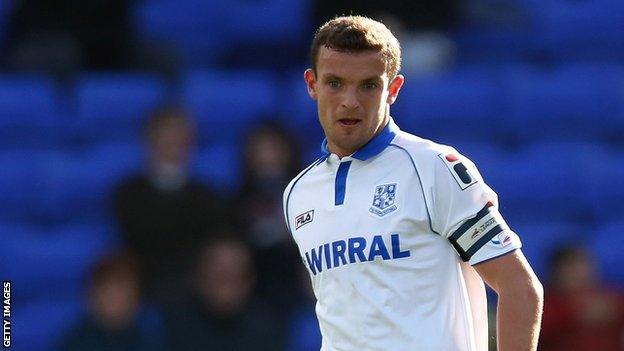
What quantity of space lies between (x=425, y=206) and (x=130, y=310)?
11.5 feet

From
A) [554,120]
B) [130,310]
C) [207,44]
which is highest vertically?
[207,44]

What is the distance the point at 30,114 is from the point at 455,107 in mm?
2665

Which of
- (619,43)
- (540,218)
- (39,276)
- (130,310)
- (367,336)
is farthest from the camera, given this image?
(619,43)

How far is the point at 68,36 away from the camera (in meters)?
7.45

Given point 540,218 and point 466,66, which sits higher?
point 466,66

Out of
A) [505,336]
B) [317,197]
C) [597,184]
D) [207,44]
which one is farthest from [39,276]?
[505,336]

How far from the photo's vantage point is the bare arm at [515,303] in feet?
9.02

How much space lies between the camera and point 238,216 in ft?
21.6

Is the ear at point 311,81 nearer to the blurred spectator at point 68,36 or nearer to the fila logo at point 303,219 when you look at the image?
the fila logo at point 303,219

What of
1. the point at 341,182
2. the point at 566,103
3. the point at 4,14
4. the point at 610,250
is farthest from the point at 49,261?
the point at 341,182

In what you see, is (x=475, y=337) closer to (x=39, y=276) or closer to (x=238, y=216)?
(x=238, y=216)

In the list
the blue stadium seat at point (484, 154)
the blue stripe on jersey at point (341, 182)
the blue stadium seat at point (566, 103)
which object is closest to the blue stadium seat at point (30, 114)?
the blue stadium seat at point (484, 154)

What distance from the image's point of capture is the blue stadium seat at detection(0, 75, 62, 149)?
7379 millimetres

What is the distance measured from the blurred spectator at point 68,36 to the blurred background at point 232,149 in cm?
1
